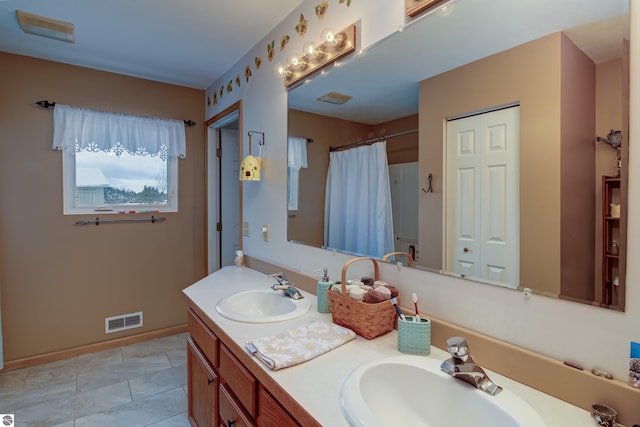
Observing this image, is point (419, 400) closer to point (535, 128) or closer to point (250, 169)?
point (535, 128)

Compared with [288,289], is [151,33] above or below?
above

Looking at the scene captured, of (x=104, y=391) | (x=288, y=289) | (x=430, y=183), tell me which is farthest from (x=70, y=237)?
(x=430, y=183)

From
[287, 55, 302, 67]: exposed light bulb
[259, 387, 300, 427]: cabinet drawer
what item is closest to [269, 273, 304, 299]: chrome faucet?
[259, 387, 300, 427]: cabinet drawer

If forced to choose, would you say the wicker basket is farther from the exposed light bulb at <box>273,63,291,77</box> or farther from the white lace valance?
the white lace valance

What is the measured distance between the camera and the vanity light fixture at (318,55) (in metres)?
1.46

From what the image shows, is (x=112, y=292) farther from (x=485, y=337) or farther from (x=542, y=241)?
(x=542, y=241)

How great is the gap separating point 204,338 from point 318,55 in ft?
4.80

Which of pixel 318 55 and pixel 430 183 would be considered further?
pixel 318 55

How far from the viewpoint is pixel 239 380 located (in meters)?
1.12

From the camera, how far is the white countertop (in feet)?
2.45

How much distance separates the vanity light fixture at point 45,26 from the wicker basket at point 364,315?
234 cm

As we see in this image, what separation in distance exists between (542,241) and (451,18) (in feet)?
2.55

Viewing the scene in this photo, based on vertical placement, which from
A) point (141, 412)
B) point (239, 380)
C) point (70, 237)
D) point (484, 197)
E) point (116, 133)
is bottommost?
point (141, 412)

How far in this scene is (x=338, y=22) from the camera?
60.6 inches
